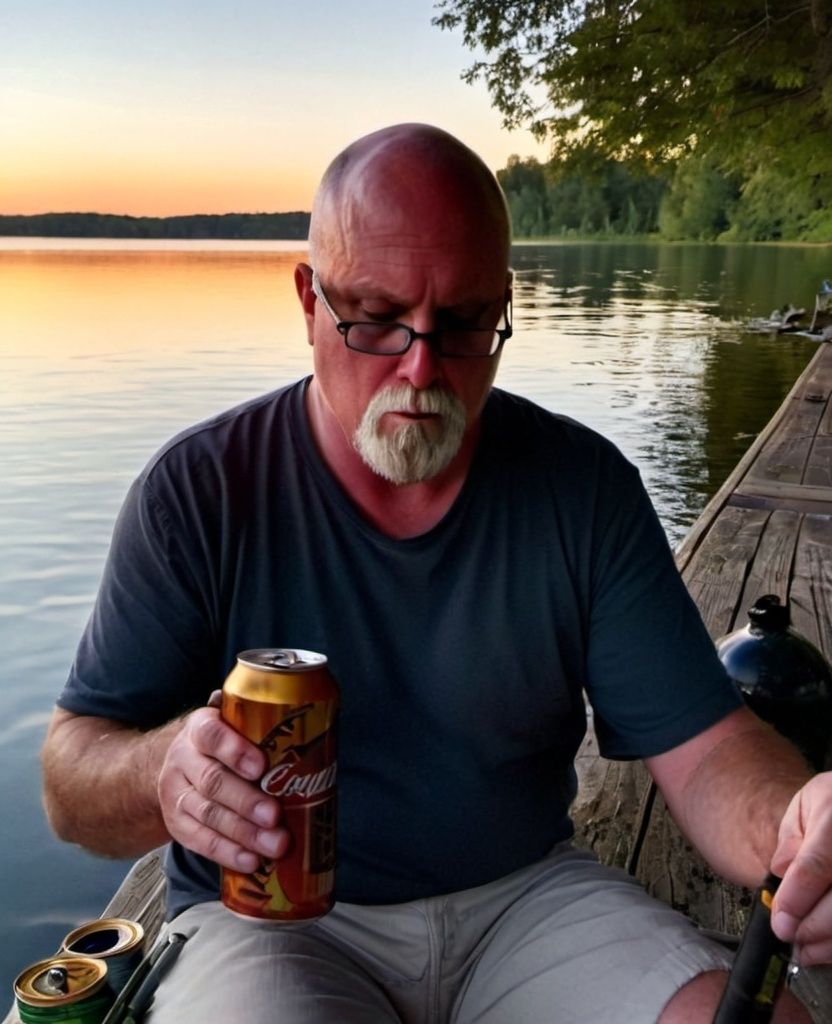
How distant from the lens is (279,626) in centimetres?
196

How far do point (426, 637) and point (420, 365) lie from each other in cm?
47

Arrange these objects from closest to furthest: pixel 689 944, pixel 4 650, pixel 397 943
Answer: pixel 689 944 < pixel 397 943 < pixel 4 650

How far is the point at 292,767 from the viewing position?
59.6 inches

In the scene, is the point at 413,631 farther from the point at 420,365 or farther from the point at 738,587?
the point at 738,587

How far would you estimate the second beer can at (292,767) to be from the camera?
4.95ft

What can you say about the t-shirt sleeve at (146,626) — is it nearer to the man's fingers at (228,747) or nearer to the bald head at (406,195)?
the man's fingers at (228,747)

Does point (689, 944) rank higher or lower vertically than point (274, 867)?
lower

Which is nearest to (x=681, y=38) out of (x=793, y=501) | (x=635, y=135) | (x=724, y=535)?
(x=635, y=135)

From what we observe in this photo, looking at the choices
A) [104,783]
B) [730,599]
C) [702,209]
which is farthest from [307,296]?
[702,209]

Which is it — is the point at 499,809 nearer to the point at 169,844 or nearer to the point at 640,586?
the point at 640,586

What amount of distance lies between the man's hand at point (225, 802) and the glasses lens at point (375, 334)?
0.75m

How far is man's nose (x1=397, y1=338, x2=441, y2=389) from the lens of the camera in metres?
1.99

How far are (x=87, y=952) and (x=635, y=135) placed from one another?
1737cm

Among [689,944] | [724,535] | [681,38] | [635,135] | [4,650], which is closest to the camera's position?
[689,944]
